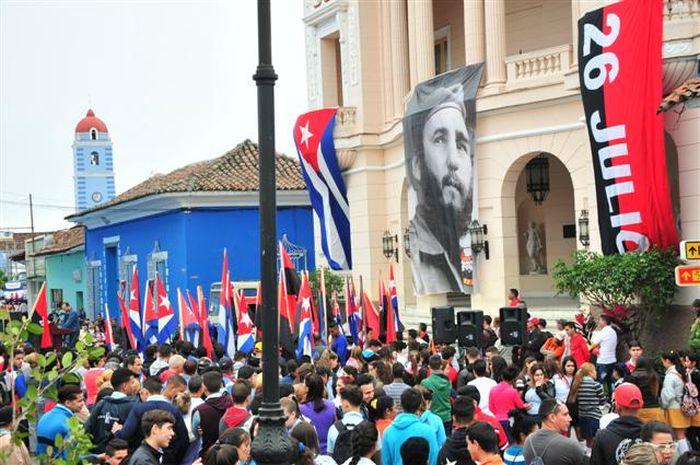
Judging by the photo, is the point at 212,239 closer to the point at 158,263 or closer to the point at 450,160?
the point at 158,263

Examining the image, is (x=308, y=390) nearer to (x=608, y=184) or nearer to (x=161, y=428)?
(x=161, y=428)

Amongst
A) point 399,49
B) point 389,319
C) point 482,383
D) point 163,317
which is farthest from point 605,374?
point 399,49

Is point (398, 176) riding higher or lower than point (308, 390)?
higher

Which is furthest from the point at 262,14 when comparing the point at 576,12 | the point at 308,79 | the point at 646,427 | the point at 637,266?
the point at 308,79

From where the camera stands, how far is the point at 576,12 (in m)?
25.5

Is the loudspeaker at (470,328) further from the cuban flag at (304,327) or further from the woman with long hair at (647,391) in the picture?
the woman with long hair at (647,391)

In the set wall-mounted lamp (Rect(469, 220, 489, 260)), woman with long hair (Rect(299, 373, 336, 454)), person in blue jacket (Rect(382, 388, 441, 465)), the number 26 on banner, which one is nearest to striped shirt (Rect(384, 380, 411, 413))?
woman with long hair (Rect(299, 373, 336, 454))

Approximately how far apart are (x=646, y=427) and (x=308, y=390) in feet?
13.1

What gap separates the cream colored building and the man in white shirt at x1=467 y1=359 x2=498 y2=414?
950cm

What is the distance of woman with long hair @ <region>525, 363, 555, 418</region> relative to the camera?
493 inches

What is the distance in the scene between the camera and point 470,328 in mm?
17750

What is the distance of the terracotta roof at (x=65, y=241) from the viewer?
58.6m

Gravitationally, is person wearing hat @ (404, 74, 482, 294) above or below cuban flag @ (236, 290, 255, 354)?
above

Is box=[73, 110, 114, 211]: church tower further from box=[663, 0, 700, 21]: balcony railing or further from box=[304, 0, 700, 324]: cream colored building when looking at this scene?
box=[663, 0, 700, 21]: balcony railing
